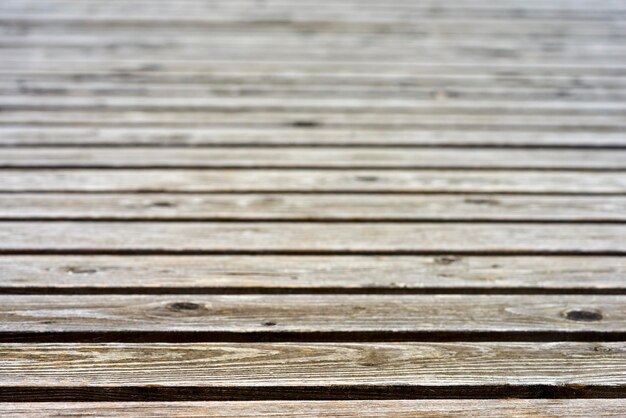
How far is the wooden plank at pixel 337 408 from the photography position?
1.02 metres

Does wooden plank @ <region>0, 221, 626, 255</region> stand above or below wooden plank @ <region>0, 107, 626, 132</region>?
below

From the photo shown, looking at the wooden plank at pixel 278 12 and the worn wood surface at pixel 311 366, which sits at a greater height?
the wooden plank at pixel 278 12

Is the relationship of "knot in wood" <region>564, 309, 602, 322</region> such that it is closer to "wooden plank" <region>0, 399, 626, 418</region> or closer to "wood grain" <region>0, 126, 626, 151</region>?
"wooden plank" <region>0, 399, 626, 418</region>

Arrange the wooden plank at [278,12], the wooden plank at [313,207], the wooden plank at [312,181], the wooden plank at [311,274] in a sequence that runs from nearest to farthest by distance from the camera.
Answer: the wooden plank at [311,274] < the wooden plank at [313,207] < the wooden plank at [312,181] < the wooden plank at [278,12]

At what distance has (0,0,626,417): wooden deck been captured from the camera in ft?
3.63

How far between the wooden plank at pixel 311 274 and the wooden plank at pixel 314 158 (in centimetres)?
55

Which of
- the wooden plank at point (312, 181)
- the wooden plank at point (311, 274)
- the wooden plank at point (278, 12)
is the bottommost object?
the wooden plank at point (311, 274)

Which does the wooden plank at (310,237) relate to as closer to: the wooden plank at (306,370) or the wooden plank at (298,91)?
the wooden plank at (306,370)

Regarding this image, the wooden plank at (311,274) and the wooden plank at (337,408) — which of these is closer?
the wooden plank at (337,408)

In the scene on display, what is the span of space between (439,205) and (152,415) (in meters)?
0.96

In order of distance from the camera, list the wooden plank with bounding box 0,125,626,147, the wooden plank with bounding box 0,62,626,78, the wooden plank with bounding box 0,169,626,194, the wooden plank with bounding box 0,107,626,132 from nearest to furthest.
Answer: the wooden plank with bounding box 0,169,626,194 → the wooden plank with bounding box 0,125,626,147 → the wooden plank with bounding box 0,107,626,132 → the wooden plank with bounding box 0,62,626,78

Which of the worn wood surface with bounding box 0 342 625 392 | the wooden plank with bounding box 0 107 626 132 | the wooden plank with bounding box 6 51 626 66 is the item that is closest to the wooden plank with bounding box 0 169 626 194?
the wooden plank with bounding box 0 107 626 132


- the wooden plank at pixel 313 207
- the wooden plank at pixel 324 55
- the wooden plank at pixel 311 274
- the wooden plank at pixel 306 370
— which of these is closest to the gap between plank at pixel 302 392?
the wooden plank at pixel 306 370

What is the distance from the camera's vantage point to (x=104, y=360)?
1.13 m
